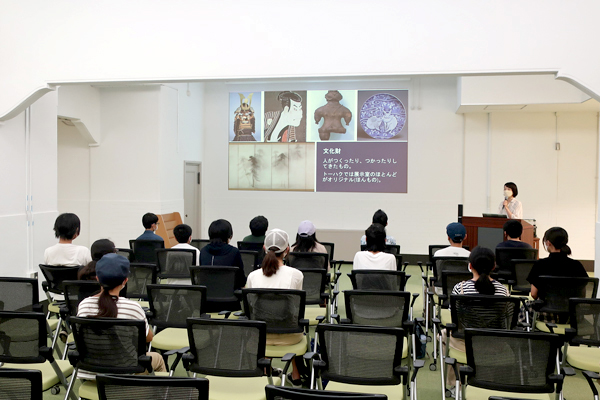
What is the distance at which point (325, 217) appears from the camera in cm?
1023

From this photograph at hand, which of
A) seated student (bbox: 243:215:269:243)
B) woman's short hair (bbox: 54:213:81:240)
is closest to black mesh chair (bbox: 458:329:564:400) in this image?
seated student (bbox: 243:215:269:243)

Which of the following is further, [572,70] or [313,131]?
[313,131]

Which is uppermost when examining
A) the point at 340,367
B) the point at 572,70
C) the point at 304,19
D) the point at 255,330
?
the point at 304,19

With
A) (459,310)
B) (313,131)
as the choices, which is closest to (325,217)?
(313,131)

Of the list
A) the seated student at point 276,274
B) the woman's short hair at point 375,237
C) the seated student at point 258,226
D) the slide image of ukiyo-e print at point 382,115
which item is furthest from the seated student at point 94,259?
the slide image of ukiyo-e print at point 382,115

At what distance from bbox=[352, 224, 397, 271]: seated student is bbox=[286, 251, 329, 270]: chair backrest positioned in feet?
1.16

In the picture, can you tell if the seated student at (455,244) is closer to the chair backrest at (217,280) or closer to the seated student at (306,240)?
the seated student at (306,240)

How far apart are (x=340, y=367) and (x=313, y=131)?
25.3 ft

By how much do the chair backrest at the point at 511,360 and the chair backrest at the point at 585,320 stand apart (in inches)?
30.6

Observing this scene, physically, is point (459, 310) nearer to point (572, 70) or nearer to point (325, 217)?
point (572, 70)

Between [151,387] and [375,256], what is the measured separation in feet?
9.35

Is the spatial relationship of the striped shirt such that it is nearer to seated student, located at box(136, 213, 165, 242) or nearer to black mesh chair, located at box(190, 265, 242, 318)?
black mesh chair, located at box(190, 265, 242, 318)

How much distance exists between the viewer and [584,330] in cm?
333

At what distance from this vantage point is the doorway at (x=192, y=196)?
1023 cm
